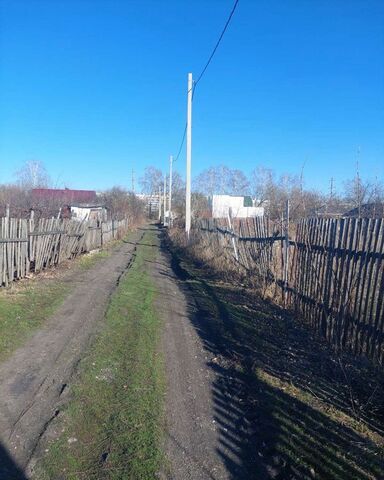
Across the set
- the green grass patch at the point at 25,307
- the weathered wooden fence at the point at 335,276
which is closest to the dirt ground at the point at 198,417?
the weathered wooden fence at the point at 335,276

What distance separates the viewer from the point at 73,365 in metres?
5.45

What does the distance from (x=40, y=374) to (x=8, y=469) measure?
6.47 ft

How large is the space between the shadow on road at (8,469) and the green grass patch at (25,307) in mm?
2455

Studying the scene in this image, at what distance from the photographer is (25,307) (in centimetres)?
862

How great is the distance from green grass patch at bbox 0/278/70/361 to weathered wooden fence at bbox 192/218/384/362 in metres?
4.82

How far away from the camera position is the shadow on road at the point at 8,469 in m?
3.13

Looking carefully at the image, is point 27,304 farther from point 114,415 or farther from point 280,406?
point 280,406

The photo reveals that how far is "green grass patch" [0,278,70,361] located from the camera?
6516 millimetres

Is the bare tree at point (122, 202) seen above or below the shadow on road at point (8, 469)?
above

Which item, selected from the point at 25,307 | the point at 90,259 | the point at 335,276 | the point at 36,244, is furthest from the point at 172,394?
the point at 90,259

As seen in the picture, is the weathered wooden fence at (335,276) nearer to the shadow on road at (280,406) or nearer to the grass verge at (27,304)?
the shadow on road at (280,406)

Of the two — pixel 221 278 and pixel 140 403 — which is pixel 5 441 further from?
pixel 221 278

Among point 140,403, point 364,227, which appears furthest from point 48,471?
point 364,227

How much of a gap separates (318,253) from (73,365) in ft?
15.0
